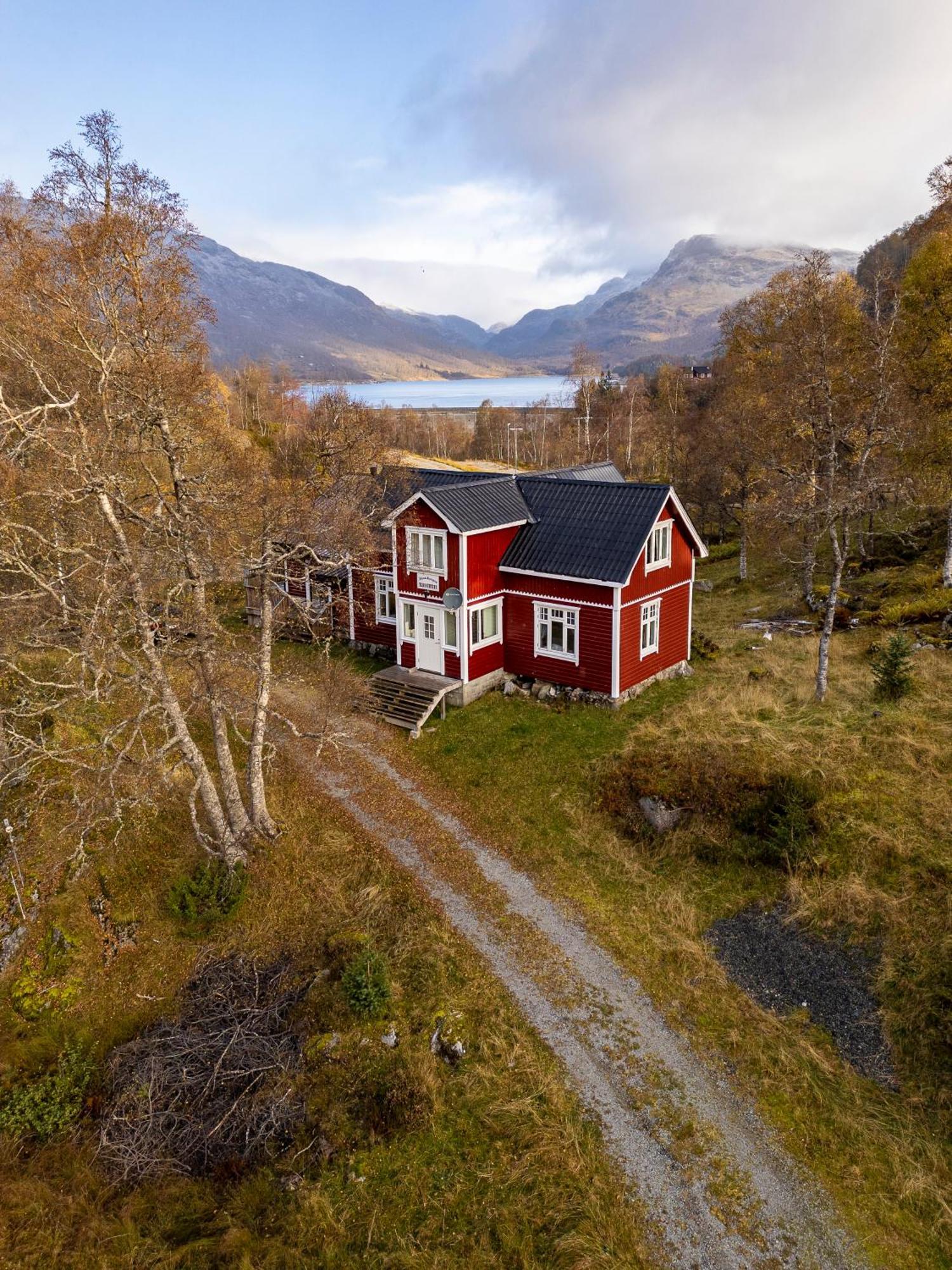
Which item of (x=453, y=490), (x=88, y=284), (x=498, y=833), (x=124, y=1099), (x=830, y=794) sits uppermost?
(x=88, y=284)

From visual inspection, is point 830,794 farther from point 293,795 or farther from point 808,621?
point 808,621

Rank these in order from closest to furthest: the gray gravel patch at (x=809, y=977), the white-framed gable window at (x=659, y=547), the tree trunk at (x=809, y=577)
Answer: the gray gravel patch at (x=809, y=977) < the white-framed gable window at (x=659, y=547) < the tree trunk at (x=809, y=577)

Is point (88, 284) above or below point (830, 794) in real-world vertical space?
above

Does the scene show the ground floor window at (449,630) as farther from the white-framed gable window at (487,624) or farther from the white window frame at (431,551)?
the white window frame at (431,551)

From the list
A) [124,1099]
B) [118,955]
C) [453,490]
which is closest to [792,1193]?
[124,1099]

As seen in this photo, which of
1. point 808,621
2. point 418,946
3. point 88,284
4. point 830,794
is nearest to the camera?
point 88,284

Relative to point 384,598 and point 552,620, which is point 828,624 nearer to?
point 552,620

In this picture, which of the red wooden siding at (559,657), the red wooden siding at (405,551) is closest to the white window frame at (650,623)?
the red wooden siding at (559,657)
